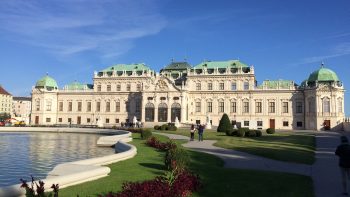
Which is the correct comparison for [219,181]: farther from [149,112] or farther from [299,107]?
[149,112]

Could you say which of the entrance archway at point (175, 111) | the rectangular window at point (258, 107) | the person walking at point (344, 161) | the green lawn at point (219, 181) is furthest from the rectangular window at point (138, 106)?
the person walking at point (344, 161)

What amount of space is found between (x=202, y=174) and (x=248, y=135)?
28300 millimetres

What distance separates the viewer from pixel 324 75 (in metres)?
73.3

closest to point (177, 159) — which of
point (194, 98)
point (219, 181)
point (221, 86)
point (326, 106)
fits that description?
point (219, 181)

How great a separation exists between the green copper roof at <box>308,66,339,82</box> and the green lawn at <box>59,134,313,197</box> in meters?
63.2

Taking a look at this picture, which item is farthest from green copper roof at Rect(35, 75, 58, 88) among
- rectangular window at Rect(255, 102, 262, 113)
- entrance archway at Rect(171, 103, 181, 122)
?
rectangular window at Rect(255, 102, 262, 113)

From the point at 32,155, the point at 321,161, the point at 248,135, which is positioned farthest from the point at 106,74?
the point at 321,161

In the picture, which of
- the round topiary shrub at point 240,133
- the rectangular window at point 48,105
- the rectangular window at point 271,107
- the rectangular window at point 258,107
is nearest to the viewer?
the round topiary shrub at point 240,133

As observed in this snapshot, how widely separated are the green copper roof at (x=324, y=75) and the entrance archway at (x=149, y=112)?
37.5 metres

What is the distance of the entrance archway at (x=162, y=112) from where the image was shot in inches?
3159

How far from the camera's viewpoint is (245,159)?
2172 cm

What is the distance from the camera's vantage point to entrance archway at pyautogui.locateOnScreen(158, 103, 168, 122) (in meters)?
80.2

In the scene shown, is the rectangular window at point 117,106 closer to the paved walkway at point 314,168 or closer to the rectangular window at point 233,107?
the rectangular window at point 233,107

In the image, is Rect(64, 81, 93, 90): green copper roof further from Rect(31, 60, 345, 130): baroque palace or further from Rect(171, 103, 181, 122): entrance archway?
Rect(171, 103, 181, 122): entrance archway
